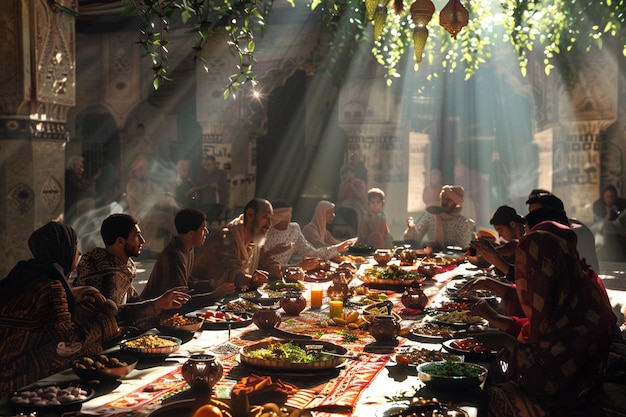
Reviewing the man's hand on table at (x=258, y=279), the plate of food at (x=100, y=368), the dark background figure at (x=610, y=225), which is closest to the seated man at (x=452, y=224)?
the dark background figure at (x=610, y=225)

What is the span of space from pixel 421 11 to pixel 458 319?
2.38 m

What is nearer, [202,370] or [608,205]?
[202,370]

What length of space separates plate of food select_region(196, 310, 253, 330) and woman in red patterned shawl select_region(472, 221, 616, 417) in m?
1.49

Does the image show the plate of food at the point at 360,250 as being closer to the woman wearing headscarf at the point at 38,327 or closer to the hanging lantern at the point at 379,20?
the hanging lantern at the point at 379,20

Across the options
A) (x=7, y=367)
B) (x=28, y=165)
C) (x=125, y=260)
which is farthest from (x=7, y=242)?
(x=7, y=367)

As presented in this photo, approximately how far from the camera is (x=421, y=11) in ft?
19.2

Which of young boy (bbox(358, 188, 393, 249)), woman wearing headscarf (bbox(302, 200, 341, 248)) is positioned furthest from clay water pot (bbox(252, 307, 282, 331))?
young boy (bbox(358, 188, 393, 249))

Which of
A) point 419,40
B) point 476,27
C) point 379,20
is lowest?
point 419,40

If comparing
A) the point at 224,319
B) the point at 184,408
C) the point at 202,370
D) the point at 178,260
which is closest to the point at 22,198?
the point at 178,260

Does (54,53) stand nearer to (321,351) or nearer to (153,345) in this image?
(153,345)

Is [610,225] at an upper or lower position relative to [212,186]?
lower

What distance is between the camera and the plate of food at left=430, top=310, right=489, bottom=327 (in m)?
4.63

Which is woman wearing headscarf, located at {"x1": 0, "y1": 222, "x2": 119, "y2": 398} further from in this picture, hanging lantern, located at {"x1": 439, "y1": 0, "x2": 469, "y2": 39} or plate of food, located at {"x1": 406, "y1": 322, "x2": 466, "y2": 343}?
hanging lantern, located at {"x1": 439, "y1": 0, "x2": 469, "y2": 39}

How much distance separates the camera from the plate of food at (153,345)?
12.0ft
